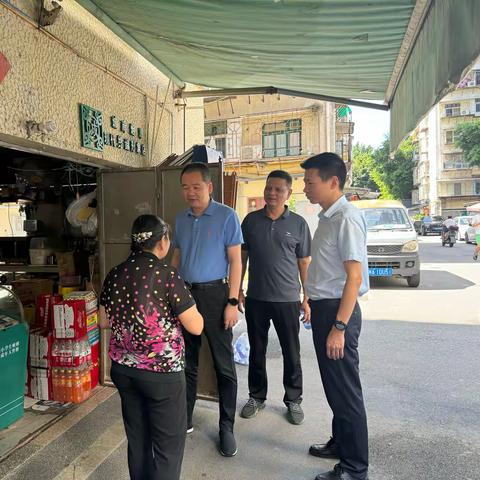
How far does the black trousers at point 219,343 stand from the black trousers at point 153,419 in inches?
27.6

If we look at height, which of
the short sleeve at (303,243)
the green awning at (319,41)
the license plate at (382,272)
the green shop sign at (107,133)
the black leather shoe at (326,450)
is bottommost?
the black leather shoe at (326,450)

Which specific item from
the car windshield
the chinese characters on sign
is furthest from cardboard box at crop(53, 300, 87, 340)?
the car windshield

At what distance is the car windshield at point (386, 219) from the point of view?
9.17 meters

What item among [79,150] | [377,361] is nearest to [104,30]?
[79,150]

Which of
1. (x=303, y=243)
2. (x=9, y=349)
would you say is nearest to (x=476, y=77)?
(x=303, y=243)

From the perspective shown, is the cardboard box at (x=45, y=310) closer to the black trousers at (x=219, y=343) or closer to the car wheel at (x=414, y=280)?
the black trousers at (x=219, y=343)

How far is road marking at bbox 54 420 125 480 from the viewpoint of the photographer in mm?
2398

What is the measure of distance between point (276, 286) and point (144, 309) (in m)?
1.44

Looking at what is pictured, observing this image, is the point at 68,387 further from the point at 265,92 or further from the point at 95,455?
the point at 265,92

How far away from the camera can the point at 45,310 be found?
341 cm

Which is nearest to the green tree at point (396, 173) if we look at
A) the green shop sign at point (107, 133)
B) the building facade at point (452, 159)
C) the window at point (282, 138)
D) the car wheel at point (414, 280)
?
the building facade at point (452, 159)

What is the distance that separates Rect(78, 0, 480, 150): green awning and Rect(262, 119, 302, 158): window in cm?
1349

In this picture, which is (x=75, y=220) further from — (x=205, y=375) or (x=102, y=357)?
(x=205, y=375)

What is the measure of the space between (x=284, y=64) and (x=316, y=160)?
1.58m
